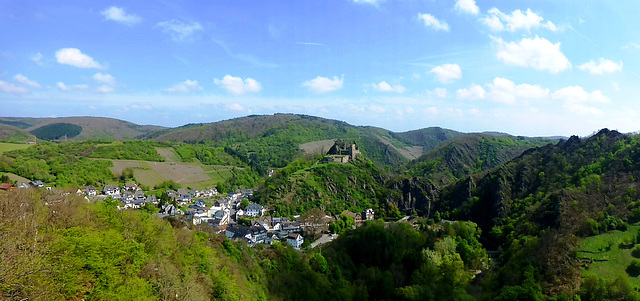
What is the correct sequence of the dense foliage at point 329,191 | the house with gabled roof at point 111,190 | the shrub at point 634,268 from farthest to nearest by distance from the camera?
the house with gabled roof at point 111,190, the dense foliage at point 329,191, the shrub at point 634,268

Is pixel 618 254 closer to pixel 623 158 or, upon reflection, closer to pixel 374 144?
pixel 623 158

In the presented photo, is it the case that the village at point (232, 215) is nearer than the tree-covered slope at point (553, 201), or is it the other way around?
the tree-covered slope at point (553, 201)

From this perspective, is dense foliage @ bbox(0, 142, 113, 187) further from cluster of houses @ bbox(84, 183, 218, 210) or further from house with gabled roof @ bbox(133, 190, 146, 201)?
house with gabled roof @ bbox(133, 190, 146, 201)

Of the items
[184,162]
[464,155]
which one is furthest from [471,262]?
[184,162]

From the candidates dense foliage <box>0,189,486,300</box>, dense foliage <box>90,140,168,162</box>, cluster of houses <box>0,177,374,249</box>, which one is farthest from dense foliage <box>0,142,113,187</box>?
dense foliage <box>0,189,486,300</box>

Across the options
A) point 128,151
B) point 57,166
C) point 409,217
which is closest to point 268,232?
point 409,217

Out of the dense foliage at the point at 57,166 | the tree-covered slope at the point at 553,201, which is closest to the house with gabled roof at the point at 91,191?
the dense foliage at the point at 57,166

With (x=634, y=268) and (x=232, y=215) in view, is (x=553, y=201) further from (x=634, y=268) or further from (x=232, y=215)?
(x=232, y=215)

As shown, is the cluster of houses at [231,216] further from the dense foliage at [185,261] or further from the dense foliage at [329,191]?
the dense foliage at [185,261]

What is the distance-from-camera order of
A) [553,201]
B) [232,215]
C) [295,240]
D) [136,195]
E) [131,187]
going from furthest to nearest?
[131,187]
[136,195]
[232,215]
[295,240]
[553,201]
